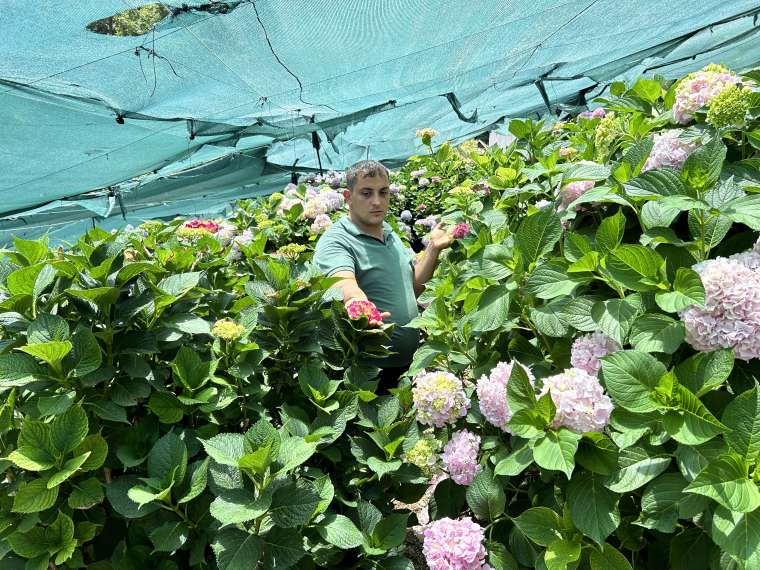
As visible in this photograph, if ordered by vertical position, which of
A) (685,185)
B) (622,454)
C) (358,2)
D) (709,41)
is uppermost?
(358,2)

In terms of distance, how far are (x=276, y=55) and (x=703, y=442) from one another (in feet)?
19.3

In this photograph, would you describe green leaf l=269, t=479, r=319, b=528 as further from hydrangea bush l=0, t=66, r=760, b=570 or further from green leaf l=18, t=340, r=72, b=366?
green leaf l=18, t=340, r=72, b=366

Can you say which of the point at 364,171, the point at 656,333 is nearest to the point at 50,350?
the point at 656,333

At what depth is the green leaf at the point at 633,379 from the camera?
81cm

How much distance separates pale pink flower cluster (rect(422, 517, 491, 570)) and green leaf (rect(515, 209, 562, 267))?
541 mm

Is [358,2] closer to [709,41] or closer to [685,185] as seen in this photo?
[685,185]

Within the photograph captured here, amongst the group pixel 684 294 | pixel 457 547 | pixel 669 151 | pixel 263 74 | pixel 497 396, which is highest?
pixel 263 74

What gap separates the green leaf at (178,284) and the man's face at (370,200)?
55.6 inches

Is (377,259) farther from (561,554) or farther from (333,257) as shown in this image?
(561,554)

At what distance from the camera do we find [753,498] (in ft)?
2.22

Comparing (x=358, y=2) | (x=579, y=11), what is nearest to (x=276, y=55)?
(x=358, y=2)

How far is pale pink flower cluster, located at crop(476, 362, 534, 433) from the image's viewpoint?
1.06 metres

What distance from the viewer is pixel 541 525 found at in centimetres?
93

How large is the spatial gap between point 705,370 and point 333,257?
1858mm
